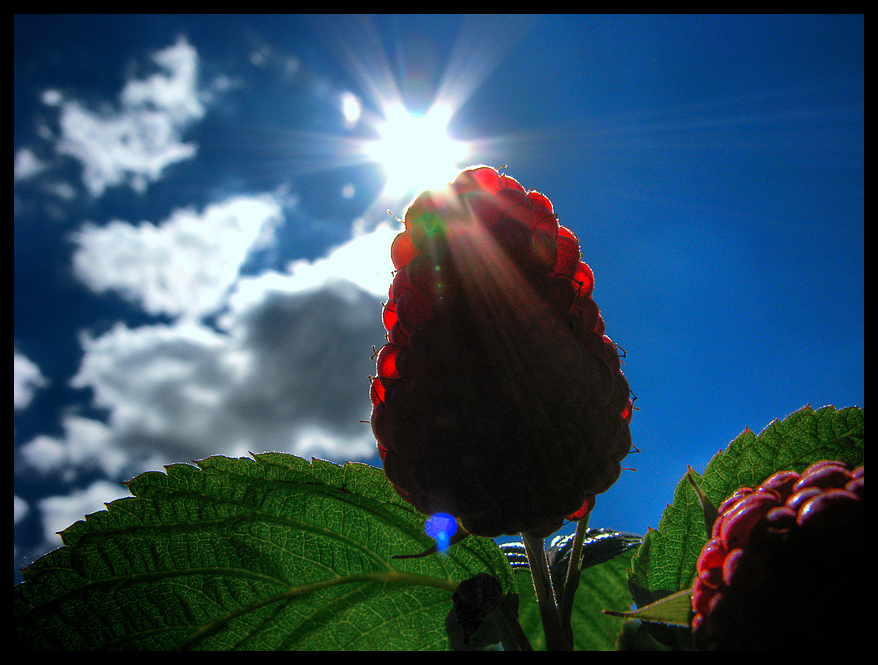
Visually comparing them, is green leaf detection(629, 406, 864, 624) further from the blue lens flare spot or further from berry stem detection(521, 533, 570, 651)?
the blue lens flare spot

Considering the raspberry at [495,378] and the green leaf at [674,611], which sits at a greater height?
the raspberry at [495,378]

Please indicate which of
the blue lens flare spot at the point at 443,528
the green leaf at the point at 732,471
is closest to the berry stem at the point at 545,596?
the blue lens flare spot at the point at 443,528

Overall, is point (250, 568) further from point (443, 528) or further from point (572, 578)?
point (572, 578)

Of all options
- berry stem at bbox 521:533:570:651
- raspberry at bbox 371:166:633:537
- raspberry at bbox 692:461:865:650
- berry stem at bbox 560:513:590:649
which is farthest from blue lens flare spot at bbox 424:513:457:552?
raspberry at bbox 692:461:865:650

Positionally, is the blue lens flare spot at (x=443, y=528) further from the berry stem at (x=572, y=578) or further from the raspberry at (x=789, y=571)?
the raspberry at (x=789, y=571)

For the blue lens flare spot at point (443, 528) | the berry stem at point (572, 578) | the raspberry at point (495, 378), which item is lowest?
the berry stem at point (572, 578)

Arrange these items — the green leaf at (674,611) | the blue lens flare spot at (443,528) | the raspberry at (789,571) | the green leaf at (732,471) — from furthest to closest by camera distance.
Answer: the green leaf at (732,471)
the blue lens flare spot at (443,528)
the green leaf at (674,611)
the raspberry at (789,571)
